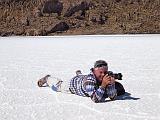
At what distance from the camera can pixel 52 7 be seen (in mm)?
50000

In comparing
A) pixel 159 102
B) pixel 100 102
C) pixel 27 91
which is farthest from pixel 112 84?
pixel 27 91

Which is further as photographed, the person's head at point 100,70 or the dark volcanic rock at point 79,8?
the dark volcanic rock at point 79,8

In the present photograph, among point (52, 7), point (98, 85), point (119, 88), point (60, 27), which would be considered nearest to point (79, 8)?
point (52, 7)

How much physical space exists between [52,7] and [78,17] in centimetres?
351

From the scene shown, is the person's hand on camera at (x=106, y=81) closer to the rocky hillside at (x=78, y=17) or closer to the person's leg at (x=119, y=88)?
the person's leg at (x=119, y=88)

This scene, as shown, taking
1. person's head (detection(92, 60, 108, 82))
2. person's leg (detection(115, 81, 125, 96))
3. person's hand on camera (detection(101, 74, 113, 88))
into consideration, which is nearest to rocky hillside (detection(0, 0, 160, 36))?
person's leg (detection(115, 81, 125, 96))

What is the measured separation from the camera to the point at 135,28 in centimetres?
4309

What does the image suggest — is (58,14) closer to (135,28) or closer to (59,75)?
(135,28)

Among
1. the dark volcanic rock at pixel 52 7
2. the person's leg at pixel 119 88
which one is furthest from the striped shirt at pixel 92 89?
the dark volcanic rock at pixel 52 7

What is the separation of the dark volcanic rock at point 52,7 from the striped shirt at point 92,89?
4387cm

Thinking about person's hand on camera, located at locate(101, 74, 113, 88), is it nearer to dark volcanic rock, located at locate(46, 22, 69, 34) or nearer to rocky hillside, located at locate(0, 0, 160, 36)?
rocky hillside, located at locate(0, 0, 160, 36)

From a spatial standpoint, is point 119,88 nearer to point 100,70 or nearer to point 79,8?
point 100,70

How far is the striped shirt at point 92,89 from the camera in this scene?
5.50 meters

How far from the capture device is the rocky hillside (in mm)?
43706
